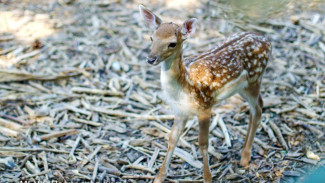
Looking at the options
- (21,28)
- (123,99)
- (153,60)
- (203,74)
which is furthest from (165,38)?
(21,28)

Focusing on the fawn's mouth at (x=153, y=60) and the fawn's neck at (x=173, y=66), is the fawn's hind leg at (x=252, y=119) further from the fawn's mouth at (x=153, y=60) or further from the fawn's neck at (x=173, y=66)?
the fawn's mouth at (x=153, y=60)

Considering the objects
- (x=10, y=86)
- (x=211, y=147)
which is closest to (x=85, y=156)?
(x=211, y=147)

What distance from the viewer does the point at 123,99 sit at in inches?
228

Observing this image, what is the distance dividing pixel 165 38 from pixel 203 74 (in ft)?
2.12

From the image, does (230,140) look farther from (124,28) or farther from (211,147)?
(124,28)

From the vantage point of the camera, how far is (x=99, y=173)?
4477 millimetres

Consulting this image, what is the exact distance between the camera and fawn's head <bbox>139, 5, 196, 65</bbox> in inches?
139

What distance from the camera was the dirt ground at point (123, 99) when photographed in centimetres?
455

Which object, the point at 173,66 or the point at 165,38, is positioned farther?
the point at 173,66

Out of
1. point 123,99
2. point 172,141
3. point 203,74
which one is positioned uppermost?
point 203,74

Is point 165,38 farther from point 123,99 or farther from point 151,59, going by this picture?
point 123,99

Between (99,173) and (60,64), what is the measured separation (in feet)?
8.29

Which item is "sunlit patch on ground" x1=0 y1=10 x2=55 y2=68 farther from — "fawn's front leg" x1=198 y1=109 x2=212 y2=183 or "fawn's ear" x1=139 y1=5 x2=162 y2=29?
"fawn's front leg" x1=198 y1=109 x2=212 y2=183

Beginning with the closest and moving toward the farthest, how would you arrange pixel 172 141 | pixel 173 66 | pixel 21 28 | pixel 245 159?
pixel 173 66 → pixel 172 141 → pixel 245 159 → pixel 21 28
